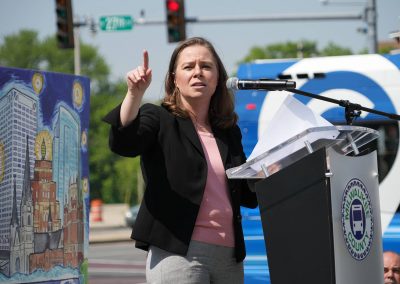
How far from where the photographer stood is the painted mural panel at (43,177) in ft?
14.0

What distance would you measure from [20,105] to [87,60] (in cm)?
8644

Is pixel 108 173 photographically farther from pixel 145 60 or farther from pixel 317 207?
pixel 317 207

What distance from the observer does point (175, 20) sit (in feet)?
57.9

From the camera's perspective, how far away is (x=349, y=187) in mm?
3355

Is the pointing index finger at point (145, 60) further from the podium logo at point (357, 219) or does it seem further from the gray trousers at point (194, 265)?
the podium logo at point (357, 219)

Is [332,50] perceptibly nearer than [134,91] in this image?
Result: No

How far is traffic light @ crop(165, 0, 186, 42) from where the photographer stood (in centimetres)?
1759

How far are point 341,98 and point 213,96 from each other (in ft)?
16.3

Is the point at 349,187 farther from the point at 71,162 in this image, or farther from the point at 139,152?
the point at 71,162

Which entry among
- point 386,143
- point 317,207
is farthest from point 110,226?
point 317,207

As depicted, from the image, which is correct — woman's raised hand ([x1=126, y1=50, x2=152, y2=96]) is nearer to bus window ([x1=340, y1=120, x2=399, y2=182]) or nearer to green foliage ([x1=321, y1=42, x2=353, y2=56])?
bus window ([x1=340, y1=120, x2=399, y2=182])

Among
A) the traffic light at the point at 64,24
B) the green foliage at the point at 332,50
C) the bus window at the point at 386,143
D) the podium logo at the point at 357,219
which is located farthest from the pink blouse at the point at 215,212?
the green foliage at the point at 332,50

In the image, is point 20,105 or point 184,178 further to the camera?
point 20,105

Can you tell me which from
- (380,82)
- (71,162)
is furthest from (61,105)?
(380,82)
